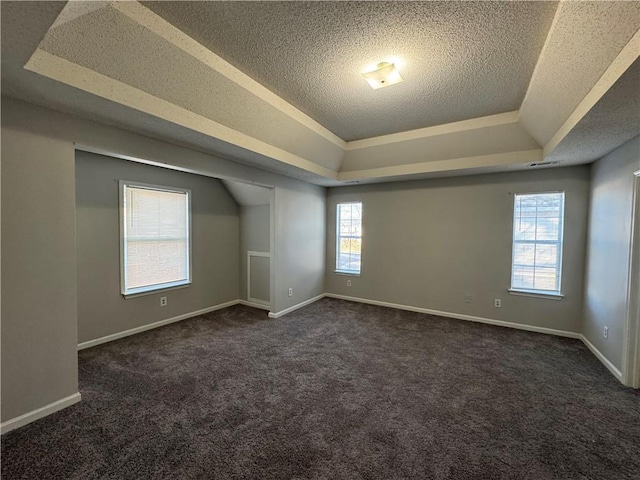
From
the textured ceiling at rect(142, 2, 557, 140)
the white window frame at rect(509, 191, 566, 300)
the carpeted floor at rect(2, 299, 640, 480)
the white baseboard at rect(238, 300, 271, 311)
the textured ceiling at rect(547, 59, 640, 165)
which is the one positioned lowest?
the carpeted floor at rect(2, 299, 640, 480)

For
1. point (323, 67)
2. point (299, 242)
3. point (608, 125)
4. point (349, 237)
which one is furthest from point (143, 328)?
point (608, 125)

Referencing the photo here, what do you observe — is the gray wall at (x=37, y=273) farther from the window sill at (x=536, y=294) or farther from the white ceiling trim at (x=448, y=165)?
the window sill at (x=536, y=294)

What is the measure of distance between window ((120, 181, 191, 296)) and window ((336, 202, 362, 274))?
9.09ft

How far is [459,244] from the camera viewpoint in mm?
4363

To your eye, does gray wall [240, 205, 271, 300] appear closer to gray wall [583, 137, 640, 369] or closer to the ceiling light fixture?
the ceiling light fixture

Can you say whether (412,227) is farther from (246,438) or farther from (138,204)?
(138,204)

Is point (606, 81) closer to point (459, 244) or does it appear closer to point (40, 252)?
point (459, 244)

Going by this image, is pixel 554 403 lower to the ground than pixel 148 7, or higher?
lower

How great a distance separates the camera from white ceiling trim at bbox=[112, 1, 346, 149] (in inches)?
63.6

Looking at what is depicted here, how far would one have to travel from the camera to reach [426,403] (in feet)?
7.40

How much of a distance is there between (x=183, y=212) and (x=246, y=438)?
3343 mm

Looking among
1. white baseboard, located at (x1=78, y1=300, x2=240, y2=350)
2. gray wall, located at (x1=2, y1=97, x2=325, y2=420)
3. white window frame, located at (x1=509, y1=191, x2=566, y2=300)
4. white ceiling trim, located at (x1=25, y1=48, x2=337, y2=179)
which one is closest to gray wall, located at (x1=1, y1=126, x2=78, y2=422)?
gray wall, located at (x1=2, y1=97, x2=325, y2=420)

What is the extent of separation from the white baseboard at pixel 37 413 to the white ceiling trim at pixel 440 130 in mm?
4127

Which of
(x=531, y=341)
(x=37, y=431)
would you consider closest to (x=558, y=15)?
(x=531, y=341)
